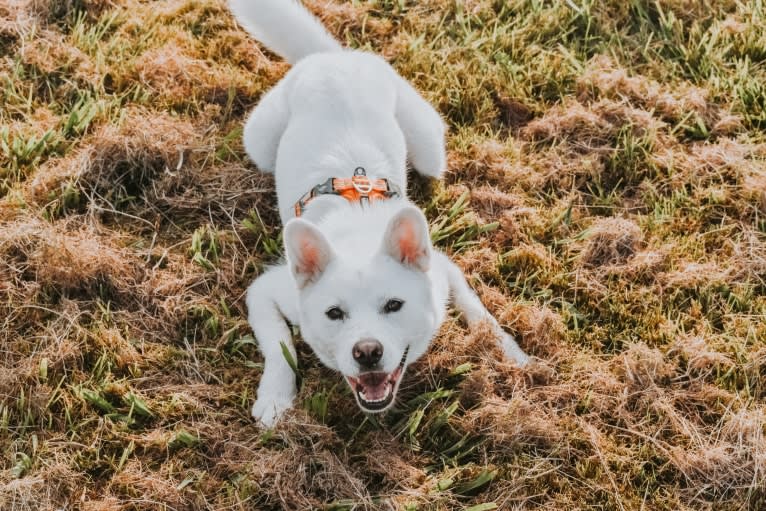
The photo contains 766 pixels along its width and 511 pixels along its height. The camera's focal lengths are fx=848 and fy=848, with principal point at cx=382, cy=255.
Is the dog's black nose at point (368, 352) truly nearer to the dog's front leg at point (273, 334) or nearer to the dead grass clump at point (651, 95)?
the dog's front leg at point (273, 334)

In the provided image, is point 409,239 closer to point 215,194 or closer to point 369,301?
point 369,301

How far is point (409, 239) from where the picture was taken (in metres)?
3.61

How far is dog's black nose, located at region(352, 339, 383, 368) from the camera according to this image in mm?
3432

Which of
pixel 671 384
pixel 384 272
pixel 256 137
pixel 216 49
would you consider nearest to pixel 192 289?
pixel 256 137

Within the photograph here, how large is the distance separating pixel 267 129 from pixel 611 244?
204 cm

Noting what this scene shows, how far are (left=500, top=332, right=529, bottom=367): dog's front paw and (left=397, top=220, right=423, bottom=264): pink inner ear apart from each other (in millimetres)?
831

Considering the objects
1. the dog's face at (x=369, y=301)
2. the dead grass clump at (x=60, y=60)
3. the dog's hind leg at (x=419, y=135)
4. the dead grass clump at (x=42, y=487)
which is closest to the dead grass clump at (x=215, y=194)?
the dog's hind leg at (x=419, y=135)

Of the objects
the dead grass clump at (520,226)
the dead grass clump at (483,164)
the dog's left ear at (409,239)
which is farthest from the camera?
the dead grass clump at (483,164)

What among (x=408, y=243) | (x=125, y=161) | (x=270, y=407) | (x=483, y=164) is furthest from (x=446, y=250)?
(x=125, y=161)

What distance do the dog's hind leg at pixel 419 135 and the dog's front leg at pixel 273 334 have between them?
3.63ft

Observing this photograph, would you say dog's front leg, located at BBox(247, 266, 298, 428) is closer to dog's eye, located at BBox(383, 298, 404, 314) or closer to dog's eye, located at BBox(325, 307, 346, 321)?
dog's eye, located at BBox(325, 307, 346, 321)

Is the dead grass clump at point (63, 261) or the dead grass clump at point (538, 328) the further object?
the dead grass clump at point (63, 261)

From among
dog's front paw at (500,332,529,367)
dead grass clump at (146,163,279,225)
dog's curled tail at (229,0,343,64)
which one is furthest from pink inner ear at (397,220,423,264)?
dog's curled tail at (229,0,343,64)

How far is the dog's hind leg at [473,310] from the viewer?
4246 millimetres
